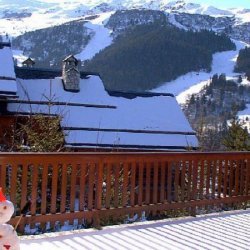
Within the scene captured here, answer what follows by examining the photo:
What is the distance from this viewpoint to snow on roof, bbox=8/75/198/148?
1870cm

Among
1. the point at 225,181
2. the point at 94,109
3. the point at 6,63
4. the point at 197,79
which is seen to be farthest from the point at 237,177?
the point at 197,79

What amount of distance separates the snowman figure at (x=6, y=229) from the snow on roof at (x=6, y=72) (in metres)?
14.1

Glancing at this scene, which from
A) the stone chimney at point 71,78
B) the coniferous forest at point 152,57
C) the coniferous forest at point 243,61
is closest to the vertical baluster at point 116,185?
the stone chimney at point 71,78

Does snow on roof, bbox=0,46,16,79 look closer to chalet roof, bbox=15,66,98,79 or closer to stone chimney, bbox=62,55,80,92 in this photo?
chalet roof, bbox=15,66,98,79

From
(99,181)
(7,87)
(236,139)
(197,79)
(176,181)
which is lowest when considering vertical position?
(236,139)

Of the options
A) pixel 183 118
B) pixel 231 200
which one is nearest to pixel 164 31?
pixel 183 118

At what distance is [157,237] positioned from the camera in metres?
5.18

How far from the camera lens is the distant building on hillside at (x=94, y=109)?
714 inches

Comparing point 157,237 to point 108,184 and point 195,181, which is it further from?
point 195,181

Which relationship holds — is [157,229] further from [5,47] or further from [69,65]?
[69,65]

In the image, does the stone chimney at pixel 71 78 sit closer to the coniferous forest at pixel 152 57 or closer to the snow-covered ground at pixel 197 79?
the coniferous forest at pixel 152 57

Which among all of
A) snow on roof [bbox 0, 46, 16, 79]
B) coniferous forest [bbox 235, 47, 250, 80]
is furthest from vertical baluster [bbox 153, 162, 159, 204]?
coniferous forest [bbox 235, 47, 250, 80]

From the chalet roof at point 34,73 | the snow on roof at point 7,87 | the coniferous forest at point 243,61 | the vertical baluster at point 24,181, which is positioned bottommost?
the vertical baluster at point 24,181

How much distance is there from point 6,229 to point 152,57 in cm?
15180
